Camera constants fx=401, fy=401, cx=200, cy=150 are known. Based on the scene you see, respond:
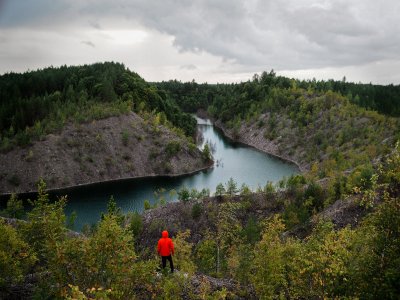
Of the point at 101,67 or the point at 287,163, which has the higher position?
the point at 101,67

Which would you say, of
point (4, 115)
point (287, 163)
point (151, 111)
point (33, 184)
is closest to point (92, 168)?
point (33, 184)

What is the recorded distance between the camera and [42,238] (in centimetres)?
2088

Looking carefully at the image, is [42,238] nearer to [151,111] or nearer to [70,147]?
[70,147]

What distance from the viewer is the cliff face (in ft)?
292

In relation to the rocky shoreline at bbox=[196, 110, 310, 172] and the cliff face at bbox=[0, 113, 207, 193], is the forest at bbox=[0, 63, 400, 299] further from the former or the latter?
the cliff face at bbox=[0, 113, 207, 193]

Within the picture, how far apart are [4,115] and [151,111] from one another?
145 ft

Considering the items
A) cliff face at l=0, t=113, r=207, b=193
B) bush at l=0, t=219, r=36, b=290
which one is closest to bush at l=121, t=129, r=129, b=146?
cliff face at l=0, t=113, r=207, b=193

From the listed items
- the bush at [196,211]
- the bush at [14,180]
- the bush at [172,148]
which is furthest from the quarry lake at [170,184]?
the bush at [172,148]

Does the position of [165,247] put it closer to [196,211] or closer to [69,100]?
[196,211]

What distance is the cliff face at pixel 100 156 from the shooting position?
88.9 metres

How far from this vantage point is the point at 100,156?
327 ft

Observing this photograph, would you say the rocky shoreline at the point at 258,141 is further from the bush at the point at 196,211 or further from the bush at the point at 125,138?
the bush at the point at 196,211

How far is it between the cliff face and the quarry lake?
390cm

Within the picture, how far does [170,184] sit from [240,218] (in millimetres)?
40406
